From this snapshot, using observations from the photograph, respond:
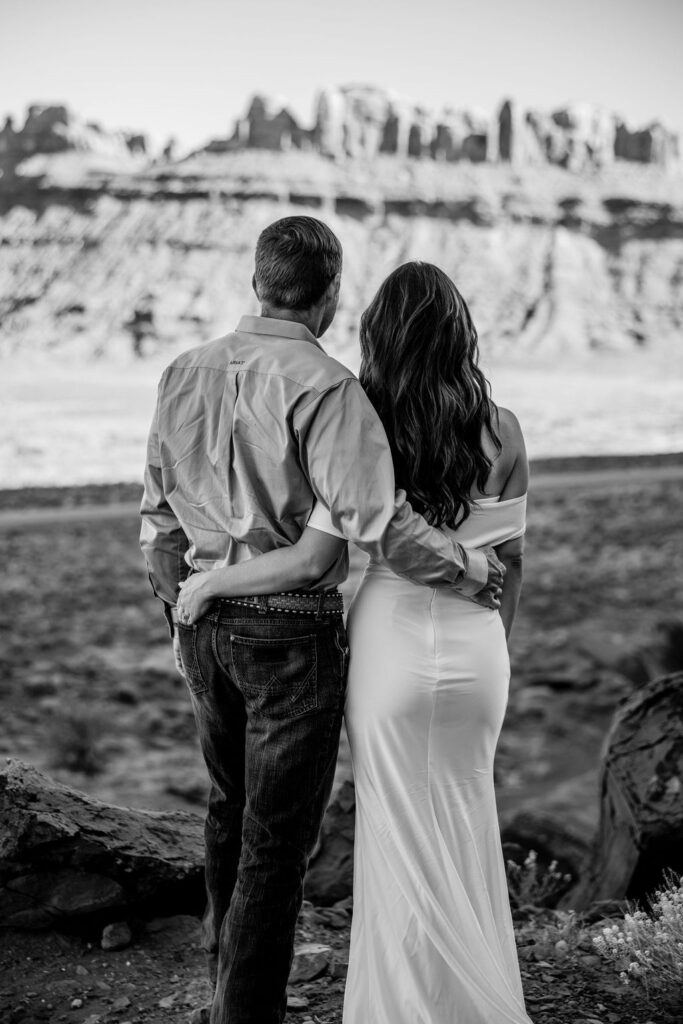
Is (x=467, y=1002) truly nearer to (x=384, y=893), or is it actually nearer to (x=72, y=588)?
(x=384, y=893)

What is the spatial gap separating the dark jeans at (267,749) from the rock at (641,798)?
2.04 metres

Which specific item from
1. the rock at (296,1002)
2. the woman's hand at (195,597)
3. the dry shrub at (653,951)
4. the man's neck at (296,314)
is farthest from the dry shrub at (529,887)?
the man's neck at (296,314)

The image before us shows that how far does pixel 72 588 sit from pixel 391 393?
12.5 metres

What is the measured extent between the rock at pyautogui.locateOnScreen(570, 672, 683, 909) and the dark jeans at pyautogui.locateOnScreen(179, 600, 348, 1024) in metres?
2.04

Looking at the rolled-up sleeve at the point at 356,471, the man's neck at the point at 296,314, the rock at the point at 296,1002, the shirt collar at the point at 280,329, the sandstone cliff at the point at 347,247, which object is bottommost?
the rock at the point at 296,1002

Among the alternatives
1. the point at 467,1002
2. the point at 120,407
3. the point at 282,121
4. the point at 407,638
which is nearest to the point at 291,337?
the point at 407,638

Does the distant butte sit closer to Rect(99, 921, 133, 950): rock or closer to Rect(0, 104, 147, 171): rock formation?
Rect(0, 104, 147, 171): rock formation

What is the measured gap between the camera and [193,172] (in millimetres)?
86562

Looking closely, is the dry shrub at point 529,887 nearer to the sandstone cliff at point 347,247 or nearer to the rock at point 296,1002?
the rock at point 296,1002

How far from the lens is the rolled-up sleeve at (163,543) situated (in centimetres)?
266

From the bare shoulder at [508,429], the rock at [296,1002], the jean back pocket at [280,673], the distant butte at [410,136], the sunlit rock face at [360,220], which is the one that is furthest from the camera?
the distant butte at [410,136]

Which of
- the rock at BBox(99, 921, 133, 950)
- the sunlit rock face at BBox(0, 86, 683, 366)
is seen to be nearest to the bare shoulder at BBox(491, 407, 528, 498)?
the rock at BBox(99, 921, 133, 950)

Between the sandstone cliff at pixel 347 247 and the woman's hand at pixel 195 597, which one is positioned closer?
the woman's hand at pixel 195 597

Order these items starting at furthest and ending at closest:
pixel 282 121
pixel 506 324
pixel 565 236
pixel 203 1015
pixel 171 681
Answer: pixel 282 121
pixel 565 236
pixel 506 324
pixel 171 681
pixel 203 1015
